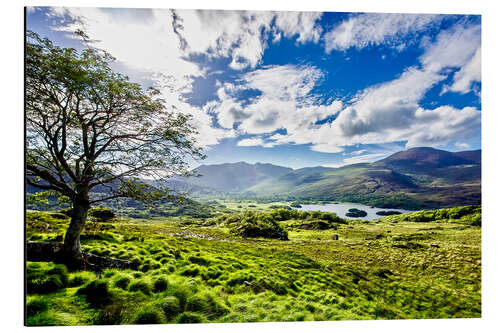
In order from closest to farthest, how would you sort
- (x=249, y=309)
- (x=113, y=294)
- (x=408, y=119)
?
1. (x=113, y=294)
2. (x=249, y=309)
3. (x=408, y=119)

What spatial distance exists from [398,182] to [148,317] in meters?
126

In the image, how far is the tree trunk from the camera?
442 centimetres

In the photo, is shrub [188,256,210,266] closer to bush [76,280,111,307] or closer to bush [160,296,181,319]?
bush [160,296,181,319]

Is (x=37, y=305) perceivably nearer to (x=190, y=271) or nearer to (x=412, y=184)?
(x=190, y=271)

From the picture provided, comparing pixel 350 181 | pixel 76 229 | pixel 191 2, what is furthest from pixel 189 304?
pixel 350 181

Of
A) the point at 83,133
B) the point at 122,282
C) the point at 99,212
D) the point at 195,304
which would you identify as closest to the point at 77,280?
the point at 122,282

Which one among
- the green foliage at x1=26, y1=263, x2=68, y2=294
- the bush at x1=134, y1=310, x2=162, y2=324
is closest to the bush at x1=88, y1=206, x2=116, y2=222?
the green foliage at x1=26, y1=263, x2=68, y2=294

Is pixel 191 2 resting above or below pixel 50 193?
above

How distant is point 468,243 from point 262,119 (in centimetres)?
1072

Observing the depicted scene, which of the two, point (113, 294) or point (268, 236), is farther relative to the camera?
point (268, 236)

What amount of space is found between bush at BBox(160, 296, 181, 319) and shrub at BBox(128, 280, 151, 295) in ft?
1.54
